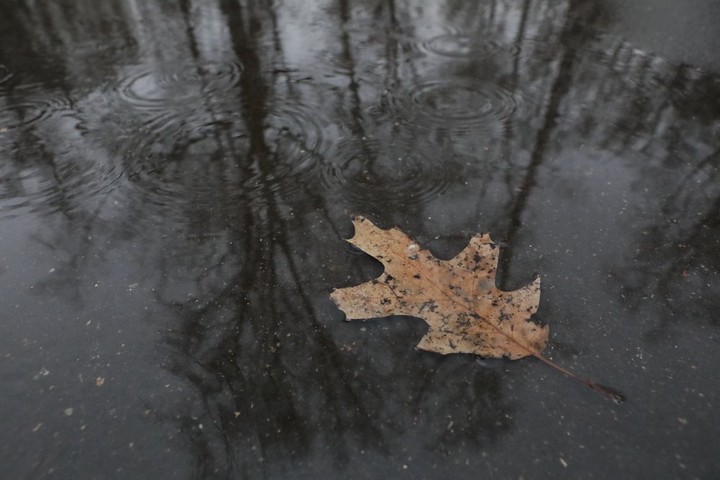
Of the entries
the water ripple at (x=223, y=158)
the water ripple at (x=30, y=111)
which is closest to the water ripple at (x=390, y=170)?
the water ripple at (x=223, y=158)

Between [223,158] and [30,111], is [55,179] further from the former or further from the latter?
[30,111]

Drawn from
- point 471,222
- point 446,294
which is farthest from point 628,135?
point 446,294

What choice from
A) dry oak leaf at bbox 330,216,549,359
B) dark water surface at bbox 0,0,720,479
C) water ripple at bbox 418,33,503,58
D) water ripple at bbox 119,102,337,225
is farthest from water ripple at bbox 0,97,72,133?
water ripple at bbox 418,33,503,58

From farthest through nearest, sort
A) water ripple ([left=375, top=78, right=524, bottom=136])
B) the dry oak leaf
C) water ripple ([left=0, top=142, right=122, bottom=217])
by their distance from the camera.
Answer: water ripple ([left=375, top=78, right=524, bottom=136]) < water ripple ([left=0, top=142, right=122, bottom=217]) < the dry oak leaf

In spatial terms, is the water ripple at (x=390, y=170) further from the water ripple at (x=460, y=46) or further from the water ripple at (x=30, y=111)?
the water ripple at (x=30, y=111)

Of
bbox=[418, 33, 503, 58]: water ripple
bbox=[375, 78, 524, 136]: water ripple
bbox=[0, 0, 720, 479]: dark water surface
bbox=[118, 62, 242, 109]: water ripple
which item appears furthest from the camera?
bbox=[418, 33, 503, 58]: water ripple

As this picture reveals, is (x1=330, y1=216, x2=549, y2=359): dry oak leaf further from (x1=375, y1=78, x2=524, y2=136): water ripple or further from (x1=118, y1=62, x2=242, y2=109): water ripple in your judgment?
(x1=118, y1=62, x2=242, y2=109): water ripple

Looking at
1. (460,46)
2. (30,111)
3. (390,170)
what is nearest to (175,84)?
(30,111)
